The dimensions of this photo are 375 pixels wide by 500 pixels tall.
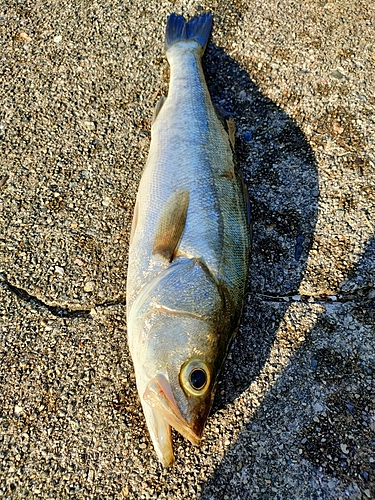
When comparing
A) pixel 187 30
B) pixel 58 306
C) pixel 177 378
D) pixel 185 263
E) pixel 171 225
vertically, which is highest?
pixel 187 30

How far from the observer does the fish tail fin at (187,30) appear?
431 centimetres

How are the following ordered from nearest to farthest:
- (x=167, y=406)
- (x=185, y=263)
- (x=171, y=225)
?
1. (x=167, y=406)
2. (x=185, y=263)
3. (x=171, y=225)

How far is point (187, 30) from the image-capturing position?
4.38 meters

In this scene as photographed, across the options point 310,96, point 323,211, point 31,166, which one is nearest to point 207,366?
point 323,211

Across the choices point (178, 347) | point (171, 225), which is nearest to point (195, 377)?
point (178, 347)

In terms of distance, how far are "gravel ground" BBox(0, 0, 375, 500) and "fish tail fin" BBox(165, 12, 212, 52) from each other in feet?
0.61

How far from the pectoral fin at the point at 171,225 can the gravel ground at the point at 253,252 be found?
0.58 m

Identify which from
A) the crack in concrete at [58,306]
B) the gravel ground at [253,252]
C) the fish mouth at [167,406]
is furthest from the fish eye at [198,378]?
the crack in concrete at [58,306]

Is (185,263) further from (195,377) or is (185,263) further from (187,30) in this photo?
(187,30)

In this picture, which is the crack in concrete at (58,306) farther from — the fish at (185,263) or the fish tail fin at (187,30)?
the fish tail fin at (187,30)

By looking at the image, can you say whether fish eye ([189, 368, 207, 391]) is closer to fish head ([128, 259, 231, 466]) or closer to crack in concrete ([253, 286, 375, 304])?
fish head ([128, 259, 231, 466])

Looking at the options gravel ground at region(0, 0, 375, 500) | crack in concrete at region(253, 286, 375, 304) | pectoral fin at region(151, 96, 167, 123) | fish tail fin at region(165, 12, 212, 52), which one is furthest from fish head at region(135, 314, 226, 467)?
fish tail fin at region(165, 12, 212, 52)

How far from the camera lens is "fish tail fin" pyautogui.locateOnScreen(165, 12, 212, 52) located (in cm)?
431

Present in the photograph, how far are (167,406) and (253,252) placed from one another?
1511 millimetres
